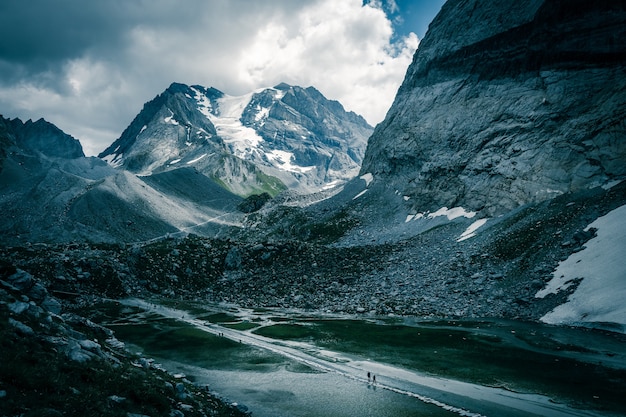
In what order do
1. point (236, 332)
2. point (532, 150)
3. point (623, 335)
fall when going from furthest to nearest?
→ 1. point (532, 150)
2. point (236, 332)
3. point (623, 335)

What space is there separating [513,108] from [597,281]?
67.5 meters

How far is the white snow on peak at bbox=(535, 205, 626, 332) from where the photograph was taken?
42594mm

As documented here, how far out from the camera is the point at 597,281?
151 feet

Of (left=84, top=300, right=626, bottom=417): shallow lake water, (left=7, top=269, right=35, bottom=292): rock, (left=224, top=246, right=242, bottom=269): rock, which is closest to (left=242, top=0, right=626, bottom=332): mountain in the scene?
(left=224, top=246, right=242, bottom=269): rock

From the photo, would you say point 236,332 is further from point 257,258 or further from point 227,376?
point 257,258

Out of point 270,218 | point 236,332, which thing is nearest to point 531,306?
point 236,332

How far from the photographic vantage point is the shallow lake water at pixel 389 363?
83.7ft

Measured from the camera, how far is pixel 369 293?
64812mm

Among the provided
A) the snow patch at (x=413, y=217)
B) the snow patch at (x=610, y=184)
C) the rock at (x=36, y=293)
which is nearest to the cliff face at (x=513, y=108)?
the snow patch at (x=610, y=184)

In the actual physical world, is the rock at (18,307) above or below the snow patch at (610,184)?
below

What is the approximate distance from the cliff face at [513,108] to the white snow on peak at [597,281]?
94.5 feet

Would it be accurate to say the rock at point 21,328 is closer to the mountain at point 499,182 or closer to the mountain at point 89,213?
the mountain at point 499,182

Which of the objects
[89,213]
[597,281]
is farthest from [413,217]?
[89,213]

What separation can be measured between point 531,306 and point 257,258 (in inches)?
2158
